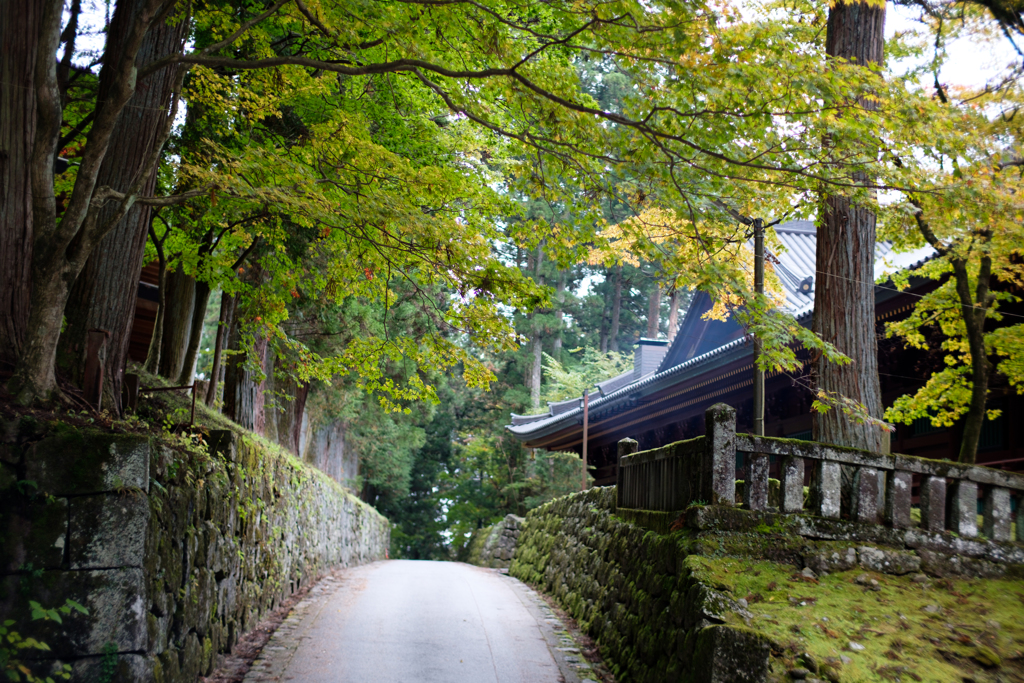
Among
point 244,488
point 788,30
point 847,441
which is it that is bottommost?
point 244,488

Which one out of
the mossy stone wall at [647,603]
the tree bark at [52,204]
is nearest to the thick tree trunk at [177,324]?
the tree bark at [52,204]

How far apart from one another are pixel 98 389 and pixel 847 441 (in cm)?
686

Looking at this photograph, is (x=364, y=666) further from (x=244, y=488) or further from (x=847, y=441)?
(x=847, y=441)

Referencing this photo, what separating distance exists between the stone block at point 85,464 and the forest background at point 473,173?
633 millimetres

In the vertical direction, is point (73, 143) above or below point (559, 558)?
above

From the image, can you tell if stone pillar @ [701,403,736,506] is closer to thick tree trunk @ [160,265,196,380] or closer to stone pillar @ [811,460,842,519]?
stone pillar @ [811,460,842,519]

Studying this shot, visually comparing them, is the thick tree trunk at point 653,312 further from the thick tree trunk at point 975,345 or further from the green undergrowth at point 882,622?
the green undergrowth at point 882,622

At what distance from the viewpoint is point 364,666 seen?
699 centimetres

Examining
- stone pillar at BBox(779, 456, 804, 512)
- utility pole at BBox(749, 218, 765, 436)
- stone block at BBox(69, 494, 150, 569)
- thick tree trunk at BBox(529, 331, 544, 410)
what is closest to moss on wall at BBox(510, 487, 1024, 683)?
stone pillar at BBox(779, 456, 804, 512)

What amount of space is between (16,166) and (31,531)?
9.24 feet

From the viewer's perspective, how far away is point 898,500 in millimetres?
6113

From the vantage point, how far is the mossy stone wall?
15.0 ft

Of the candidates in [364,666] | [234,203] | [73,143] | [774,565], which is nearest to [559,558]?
[364,666]

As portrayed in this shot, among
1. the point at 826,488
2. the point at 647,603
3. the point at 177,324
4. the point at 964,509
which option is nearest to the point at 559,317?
the point at 177,324
